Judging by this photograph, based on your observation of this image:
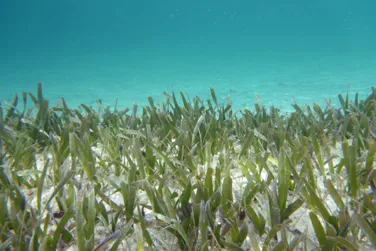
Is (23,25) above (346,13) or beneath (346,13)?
beneath

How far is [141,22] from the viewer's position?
108125 mm

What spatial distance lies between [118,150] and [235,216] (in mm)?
1297

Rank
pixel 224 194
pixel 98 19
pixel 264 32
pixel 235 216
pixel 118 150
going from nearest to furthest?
pixel 235 216
pixel 224 194
pixel 118 150
pixel 264 32
pixel 98 19

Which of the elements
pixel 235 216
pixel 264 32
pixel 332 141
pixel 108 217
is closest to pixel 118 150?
pixel 108 217

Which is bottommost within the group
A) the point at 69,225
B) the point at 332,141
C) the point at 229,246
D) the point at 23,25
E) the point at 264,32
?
the point at 229,246

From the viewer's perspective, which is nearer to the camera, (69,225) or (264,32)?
(69,225)

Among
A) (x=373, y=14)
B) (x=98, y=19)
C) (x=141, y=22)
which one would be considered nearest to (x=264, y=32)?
(x=141, y=22)

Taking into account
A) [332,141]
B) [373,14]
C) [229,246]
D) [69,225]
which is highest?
[373,14]

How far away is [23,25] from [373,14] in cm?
14135

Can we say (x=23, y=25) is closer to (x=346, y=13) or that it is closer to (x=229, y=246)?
(x=229, y=246)

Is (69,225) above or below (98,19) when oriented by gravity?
below

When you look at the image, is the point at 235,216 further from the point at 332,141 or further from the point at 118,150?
the point at 332,141

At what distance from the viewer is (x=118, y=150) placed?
2.20 m

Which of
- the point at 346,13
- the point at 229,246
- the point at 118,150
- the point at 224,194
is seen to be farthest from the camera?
the point at 346,13
